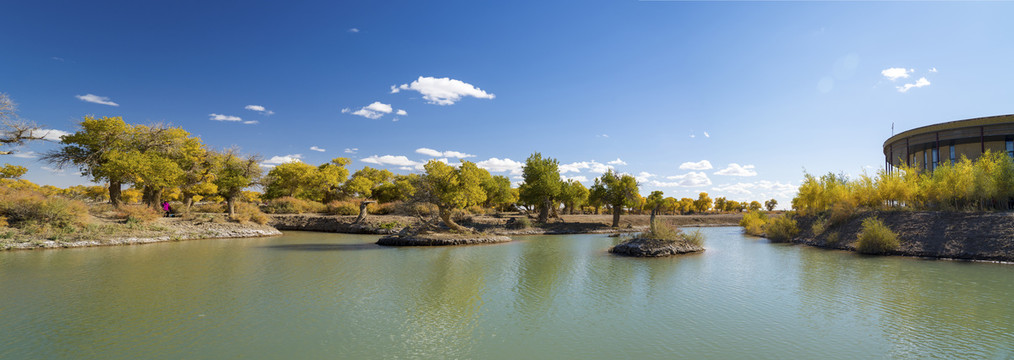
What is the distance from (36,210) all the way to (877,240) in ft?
145

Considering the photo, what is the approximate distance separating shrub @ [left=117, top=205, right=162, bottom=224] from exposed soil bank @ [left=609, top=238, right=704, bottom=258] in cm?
2968

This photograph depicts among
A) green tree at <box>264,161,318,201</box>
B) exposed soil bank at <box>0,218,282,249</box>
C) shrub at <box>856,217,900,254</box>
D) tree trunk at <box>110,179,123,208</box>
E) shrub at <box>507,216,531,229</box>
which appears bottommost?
exposed soil bank at <box>0,218,282,249</box>

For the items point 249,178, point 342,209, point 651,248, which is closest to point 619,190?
point 651,248

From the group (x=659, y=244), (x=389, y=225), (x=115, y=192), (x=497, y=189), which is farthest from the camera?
(x=497, y=189)

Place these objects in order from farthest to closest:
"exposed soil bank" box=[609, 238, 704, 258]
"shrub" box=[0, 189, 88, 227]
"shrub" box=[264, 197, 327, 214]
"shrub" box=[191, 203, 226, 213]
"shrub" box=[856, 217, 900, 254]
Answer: "shrub" box=[264, 197, 327, 214], "shrub" box=[191, 203, 226, 213], "shrub" box=[0, 189, 88, 227], "shrub" box=[856, 217, 900, 254], "exposed soil bank" box=[609, 238, 704, 258]

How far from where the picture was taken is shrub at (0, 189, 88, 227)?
72.6 ft

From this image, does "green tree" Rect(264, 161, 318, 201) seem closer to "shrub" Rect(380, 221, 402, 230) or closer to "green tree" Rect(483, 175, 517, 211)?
"shrub" Rect(380, 221, 402, 230)

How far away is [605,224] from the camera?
4700 cm

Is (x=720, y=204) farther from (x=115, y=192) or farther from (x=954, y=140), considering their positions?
(x=115, y=192)

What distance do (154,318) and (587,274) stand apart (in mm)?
12345

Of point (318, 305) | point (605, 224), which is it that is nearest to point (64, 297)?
point (318, 305)

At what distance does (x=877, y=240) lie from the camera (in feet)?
70.4

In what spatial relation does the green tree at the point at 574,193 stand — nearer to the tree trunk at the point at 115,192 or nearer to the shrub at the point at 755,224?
the shrub at the point at 755,224

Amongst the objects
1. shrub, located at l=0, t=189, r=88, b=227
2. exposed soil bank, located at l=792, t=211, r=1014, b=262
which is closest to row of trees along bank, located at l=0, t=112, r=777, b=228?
shrub, located at l=0, t=189, r=88, b=227
